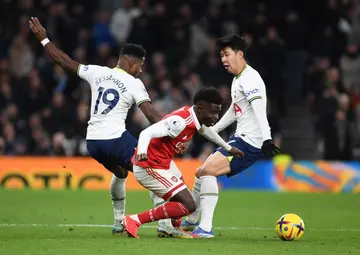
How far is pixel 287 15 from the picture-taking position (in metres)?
23.6

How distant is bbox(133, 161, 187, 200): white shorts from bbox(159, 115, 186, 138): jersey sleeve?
505 millimetres

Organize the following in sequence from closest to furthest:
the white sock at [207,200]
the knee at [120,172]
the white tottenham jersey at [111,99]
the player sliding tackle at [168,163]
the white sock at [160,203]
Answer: the player sliding tackle at [168,163]
the white sock at [207,200]
the white sock at [160,203]
the white tottenham jersey at [111,99]
the knee at [120,172]

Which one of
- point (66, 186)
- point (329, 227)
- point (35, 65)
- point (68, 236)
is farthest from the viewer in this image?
point (35, 65)

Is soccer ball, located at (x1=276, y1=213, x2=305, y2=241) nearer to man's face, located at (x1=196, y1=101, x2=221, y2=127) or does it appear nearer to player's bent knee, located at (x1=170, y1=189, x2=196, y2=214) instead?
player's bent knee, located at (x1=170, y1=189, x2=196, y2=214)

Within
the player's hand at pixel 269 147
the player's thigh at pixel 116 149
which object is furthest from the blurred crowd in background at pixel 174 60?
the player's hand at pixel 269 147

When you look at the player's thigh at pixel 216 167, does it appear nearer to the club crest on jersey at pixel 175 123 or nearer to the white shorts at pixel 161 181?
the white shorts at pixel 161 181

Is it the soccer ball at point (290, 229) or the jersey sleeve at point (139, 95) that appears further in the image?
the jersey sleeve at point (139, 95)

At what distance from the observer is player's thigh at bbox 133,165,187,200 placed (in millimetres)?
10289

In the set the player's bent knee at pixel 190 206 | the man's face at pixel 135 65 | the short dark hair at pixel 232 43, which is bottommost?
the player's bent knee at pixel 190 206

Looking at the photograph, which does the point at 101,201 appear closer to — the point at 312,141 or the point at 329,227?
the point at 329,227

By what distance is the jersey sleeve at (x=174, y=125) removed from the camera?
10.0m

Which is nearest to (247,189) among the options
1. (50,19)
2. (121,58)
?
(50,19)

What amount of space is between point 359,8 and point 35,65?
8178 mm

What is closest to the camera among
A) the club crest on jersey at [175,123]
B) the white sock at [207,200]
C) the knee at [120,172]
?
the club crest on jersey at [175,123]
